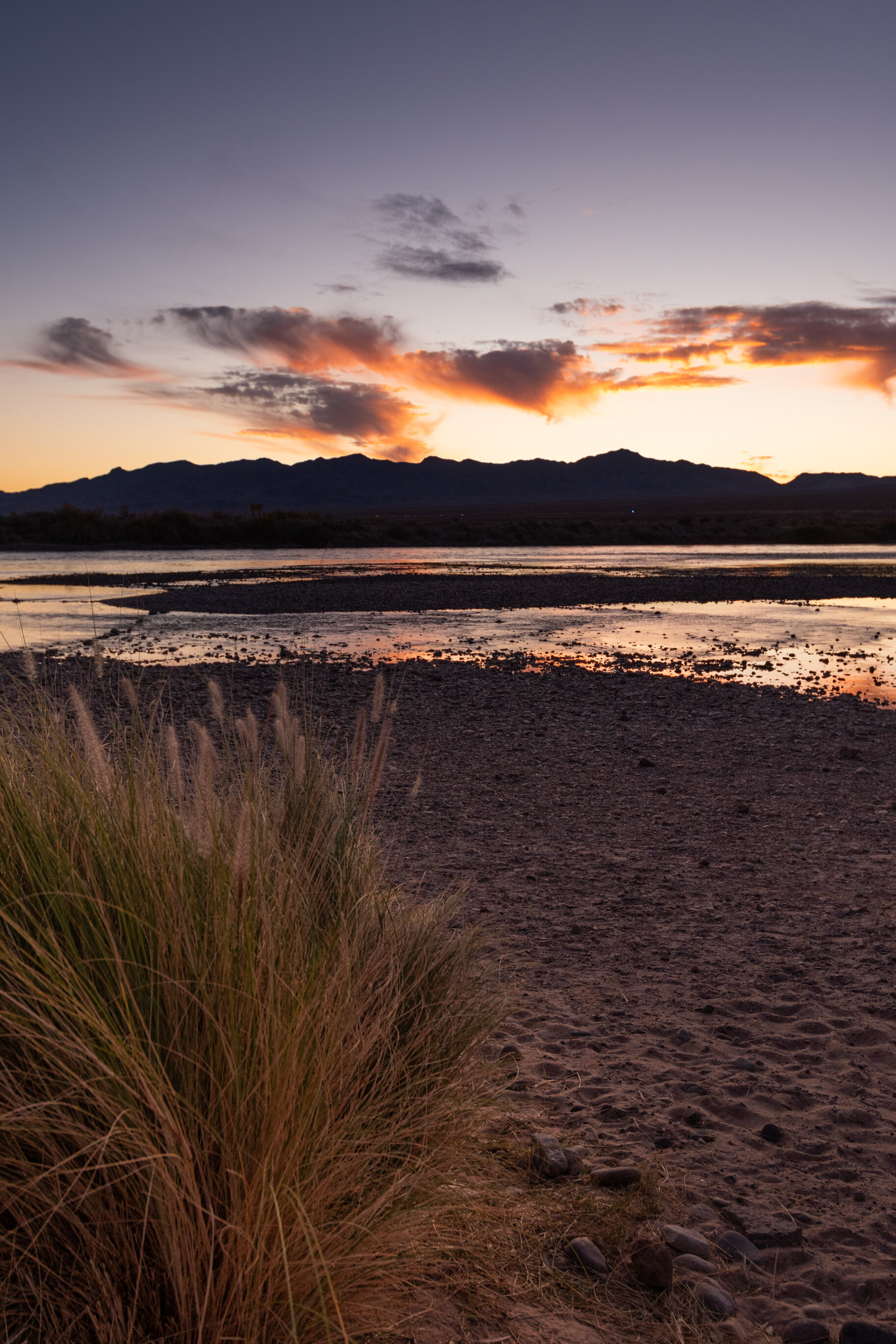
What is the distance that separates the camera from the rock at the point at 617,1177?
10.7ft

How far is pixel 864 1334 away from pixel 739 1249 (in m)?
0.45

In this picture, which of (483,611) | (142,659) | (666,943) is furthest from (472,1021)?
(483,611)

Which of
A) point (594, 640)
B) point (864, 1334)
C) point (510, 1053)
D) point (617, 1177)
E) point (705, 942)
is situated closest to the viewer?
point (864, 1334)

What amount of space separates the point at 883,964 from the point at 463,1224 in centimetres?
338

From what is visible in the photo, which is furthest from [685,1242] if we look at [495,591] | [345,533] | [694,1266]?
[345,533]

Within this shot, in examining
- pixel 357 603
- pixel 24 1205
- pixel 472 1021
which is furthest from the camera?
pixel 357 603

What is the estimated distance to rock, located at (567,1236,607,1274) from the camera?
9.17ft

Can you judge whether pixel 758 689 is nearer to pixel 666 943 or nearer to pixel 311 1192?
pixel 666 943

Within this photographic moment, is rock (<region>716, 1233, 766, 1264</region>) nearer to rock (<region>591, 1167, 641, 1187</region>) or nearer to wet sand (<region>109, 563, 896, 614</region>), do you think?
rock (<region>591, 1167, 641, 1187</region>)

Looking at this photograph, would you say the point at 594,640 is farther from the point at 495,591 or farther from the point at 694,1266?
the point at 694,1266

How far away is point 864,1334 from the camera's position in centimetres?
260

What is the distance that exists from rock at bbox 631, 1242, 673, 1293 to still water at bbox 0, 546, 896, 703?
7432 mm

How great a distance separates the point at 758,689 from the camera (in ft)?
45.4

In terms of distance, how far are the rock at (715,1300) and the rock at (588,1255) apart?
0.90ft
